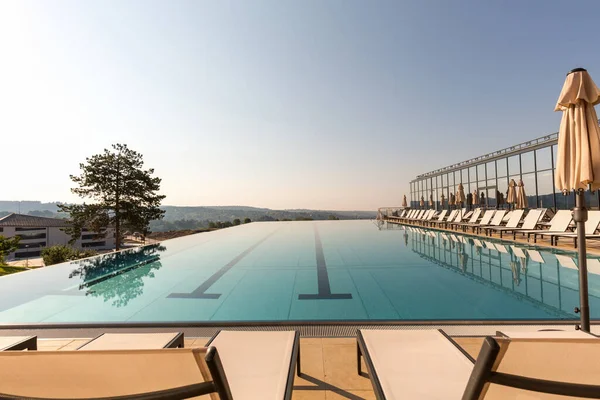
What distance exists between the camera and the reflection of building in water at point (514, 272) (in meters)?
3.66

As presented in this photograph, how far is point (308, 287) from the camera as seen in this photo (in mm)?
4605

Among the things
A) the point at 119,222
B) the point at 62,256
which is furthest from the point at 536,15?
the point at 62,256

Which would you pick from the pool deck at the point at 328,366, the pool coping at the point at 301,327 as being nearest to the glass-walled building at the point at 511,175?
the pool coping at the point at 301,327

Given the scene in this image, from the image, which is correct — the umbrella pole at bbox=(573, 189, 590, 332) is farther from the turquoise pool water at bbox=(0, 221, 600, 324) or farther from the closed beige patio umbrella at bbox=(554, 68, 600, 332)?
the turquoise pool water at bbox=(0, 221, 600, 324)

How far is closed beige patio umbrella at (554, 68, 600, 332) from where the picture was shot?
2.13 m

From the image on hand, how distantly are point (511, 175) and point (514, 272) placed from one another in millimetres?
13762

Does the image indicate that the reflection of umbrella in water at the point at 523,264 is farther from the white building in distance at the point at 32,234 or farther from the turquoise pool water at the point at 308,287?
the white building in distance at the point at 32,234

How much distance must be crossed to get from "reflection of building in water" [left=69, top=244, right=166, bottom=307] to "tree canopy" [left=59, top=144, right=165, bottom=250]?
13.0m

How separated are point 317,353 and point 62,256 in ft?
86.6

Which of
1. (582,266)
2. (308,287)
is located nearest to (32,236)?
(308,287)

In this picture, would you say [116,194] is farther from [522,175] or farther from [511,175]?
[522,175]

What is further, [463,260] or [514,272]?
[463,260]

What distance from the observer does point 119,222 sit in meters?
19.8

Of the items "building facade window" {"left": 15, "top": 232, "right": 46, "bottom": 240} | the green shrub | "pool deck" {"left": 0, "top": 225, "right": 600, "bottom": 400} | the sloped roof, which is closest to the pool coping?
"pool deck" {"left": 0, "top": 225, "right": 600, "bottom": 400}
